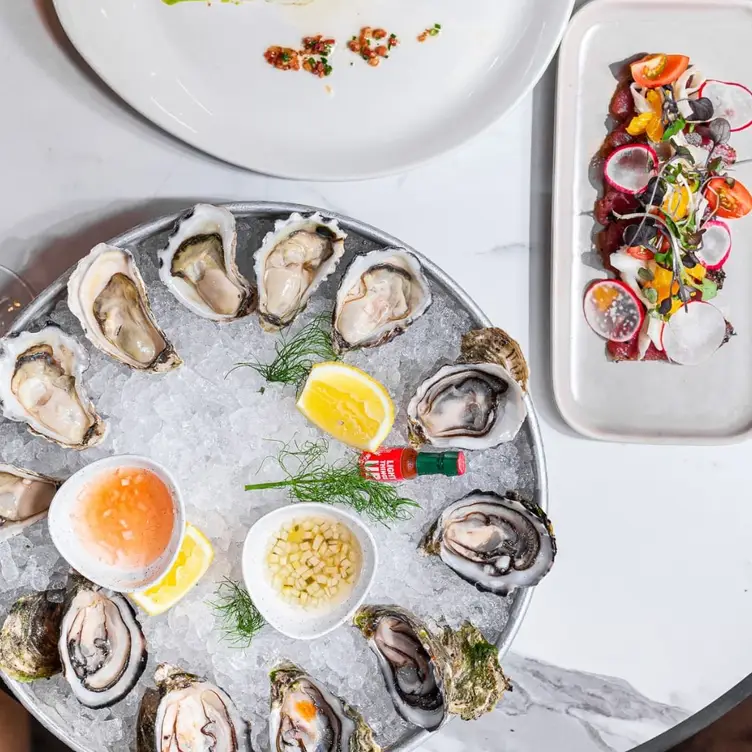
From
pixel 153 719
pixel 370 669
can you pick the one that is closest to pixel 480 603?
pixel 370 669

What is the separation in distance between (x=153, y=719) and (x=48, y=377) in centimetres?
67

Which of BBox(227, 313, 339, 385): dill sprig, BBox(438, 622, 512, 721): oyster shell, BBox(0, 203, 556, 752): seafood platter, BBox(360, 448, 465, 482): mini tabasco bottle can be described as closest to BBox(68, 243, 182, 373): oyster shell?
BBox(0, 203, 556, 752): seafood platter

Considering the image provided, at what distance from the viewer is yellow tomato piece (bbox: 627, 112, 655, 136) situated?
1.59 m

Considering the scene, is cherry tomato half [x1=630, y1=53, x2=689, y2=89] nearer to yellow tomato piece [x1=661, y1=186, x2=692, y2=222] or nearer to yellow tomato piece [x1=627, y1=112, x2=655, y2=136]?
yellow tomato piece [x1=627, y1=112, x2=655, y2=136]

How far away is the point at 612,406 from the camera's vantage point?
1.70 metres

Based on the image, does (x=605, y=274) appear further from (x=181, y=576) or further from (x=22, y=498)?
(x=22, y=498)

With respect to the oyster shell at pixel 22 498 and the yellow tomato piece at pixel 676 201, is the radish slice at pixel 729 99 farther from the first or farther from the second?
the oyster shell at pixel 22 498

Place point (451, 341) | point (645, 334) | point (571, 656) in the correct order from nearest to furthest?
1. point (451, 341)
2. point (645, 334)
3. point (571, 656)

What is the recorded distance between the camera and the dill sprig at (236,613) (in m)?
1.46

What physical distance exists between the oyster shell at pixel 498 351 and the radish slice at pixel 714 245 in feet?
1.72

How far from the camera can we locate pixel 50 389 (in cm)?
144

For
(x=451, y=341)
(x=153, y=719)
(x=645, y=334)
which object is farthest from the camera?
(x=645, y=334)

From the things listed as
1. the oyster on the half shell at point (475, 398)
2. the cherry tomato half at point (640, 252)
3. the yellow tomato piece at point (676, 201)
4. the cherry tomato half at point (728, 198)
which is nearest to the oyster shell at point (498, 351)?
the oyster on the half shell at point (475, 398)

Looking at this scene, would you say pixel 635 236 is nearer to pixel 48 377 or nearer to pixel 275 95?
pixel 275 95
